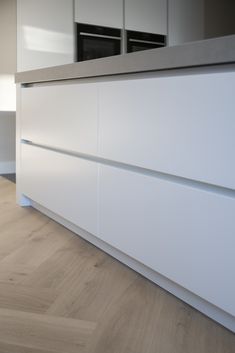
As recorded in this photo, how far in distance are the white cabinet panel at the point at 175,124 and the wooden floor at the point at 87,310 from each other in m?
0.41

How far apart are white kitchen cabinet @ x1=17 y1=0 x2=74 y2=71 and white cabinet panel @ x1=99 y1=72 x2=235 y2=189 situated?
2038 millimetres

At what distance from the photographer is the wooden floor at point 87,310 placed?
1059 millimetres

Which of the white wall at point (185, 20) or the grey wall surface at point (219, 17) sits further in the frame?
the grey wall surface at point (219, 17)

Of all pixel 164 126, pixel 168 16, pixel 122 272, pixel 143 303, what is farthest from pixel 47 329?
pixel 168 16

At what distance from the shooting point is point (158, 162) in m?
1.28

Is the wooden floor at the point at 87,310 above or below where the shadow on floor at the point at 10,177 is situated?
below

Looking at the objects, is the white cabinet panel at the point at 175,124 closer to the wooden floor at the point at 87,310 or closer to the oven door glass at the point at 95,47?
the wooden floor at the point at 87,310

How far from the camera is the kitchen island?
1055 millimetres

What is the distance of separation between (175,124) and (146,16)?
121 inches

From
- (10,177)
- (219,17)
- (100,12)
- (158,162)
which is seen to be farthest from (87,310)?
(219,17)

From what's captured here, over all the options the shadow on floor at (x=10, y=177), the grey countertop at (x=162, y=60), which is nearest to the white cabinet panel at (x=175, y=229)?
the grey countertop at (x=162, y=60)

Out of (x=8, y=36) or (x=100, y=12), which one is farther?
(x=100, y=12)

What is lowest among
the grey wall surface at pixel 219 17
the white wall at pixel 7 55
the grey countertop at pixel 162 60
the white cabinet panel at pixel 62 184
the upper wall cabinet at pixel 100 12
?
the white cabinet panel at pixel 62 184

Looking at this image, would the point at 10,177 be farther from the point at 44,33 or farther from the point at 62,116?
the point at 62,116
